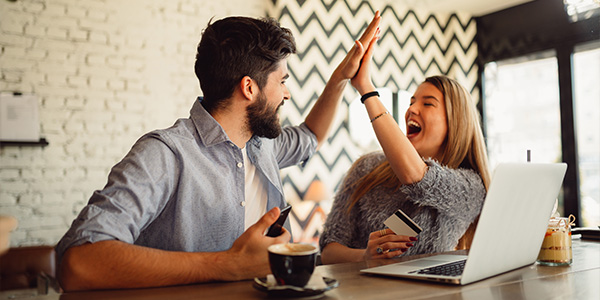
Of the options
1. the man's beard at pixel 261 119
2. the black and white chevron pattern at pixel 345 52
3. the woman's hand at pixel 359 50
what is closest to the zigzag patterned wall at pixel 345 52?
the black and white chevron pattern at pixel 345 52

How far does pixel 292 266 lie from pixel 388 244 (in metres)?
0.73

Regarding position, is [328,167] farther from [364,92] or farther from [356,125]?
[364,92]

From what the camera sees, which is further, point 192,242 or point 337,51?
point 337,51

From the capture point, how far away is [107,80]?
3.90 meters

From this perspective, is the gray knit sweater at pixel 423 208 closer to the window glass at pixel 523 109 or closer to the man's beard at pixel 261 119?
the man's beard at pixel 261 119

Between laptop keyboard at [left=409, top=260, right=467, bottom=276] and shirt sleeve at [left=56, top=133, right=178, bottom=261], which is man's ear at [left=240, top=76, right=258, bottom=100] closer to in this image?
shirt sleeve at [left=56, top=133, right=178, bottom=261]

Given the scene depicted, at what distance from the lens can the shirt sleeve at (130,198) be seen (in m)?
1.14

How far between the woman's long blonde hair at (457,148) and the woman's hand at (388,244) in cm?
37

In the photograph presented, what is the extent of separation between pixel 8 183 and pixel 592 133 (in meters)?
4.82

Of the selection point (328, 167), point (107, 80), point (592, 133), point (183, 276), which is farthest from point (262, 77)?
point (592, 133)

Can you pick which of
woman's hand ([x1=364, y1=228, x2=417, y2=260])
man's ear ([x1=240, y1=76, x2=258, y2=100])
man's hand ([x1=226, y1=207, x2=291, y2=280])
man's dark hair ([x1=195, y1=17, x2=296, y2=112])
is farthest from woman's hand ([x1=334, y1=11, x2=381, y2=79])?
man's hand ([x1=226, y1=207, x2=291, y2=280])

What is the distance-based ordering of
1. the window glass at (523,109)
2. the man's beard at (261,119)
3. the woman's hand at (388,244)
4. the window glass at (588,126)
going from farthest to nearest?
the window glass at (523,109) < the window glass at (588,126) < the man's beard at (261,119) < the woman's hand at (388,244)

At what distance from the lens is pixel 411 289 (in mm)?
1010

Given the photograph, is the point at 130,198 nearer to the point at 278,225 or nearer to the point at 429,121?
the point at 278,225
